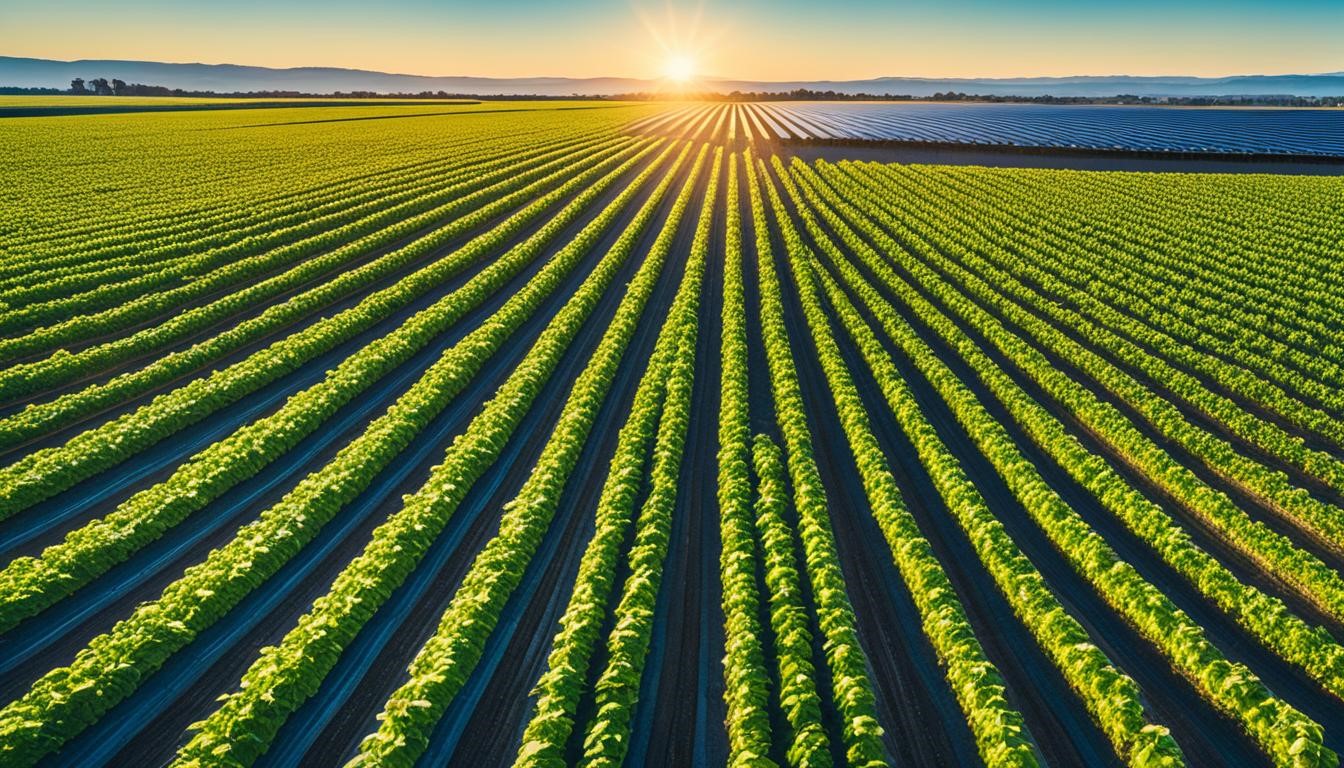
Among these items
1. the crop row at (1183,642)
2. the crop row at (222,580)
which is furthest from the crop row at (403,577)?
the crop row at (1183,642)

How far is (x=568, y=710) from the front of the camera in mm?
10953

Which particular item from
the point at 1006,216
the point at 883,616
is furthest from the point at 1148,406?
the point at 1006,216

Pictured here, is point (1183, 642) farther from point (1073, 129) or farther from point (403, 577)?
point (1073, 129)

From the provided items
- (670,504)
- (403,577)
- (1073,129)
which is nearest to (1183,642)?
(670,504)

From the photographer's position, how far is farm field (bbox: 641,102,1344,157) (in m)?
82.2

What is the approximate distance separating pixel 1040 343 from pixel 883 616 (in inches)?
706

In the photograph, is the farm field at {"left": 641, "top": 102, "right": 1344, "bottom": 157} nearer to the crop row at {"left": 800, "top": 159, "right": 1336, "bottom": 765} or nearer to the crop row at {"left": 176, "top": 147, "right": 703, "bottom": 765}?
the crop row at {"left": 176, "top": 147, "right": 703, "bottom": 765}

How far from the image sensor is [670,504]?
16219 millimetres

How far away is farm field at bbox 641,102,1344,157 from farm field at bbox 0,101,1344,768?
5456 centimetres

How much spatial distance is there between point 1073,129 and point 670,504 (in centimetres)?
11211

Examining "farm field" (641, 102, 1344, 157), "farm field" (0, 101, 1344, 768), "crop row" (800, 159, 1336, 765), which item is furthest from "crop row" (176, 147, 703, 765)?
"farm field" (641, 102, 1344, 157)

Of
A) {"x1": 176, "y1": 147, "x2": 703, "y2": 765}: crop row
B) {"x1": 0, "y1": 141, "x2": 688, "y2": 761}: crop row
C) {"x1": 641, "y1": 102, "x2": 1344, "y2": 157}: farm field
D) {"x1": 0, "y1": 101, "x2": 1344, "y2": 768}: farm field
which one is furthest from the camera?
{"x1": 641, "y1": 102, "x2": 1344, "y2": 157}: farm field

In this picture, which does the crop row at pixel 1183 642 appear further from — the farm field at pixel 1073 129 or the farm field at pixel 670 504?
the farm field at pixel 1073 129

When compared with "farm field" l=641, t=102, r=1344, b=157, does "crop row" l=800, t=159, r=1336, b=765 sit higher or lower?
lower
